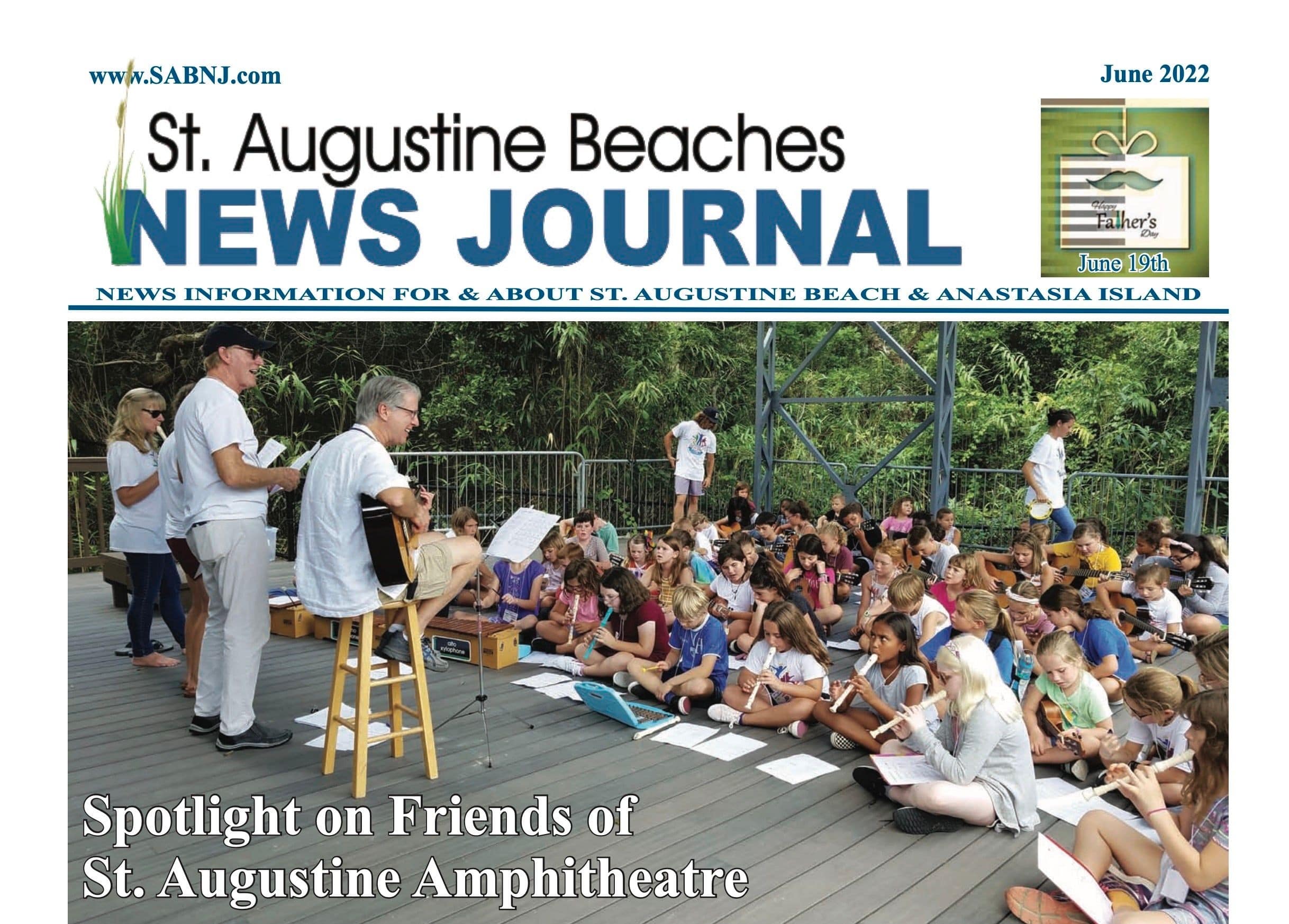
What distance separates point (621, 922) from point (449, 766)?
1469mm

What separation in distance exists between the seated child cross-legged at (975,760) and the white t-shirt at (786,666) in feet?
3.60

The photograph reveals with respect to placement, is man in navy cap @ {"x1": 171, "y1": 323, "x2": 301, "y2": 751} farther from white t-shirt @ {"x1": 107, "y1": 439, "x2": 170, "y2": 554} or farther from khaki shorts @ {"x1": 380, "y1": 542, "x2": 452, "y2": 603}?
white t-shirt @ {"x1": 107, "y1": 439, "x2": 170, "y2": 554}

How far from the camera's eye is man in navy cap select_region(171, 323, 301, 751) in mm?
3994

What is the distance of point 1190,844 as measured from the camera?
8.62ft

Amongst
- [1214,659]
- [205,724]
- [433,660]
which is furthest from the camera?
[433,660]

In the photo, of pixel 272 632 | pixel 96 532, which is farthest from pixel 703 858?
pixel 96 532

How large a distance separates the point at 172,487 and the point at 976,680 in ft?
12.2

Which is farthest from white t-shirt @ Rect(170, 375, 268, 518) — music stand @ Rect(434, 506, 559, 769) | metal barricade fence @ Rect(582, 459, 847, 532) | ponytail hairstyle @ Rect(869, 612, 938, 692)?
metal barricade fence @ Rect(582, 459, 847, 532)

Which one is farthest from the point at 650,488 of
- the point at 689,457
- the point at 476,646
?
the point at 476,646

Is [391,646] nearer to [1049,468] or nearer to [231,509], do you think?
[231,509]

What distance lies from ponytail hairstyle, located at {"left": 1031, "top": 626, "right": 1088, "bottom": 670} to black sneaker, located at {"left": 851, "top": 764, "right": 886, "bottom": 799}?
2.88ft

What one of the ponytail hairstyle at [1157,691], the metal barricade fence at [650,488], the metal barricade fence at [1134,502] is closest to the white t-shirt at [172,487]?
the ponytail hairstyle at [1157,691]

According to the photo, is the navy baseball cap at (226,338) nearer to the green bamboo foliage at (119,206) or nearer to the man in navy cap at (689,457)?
the green bamboo foliage at (119,206)

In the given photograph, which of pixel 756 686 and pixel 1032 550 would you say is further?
pixel 1032 550
